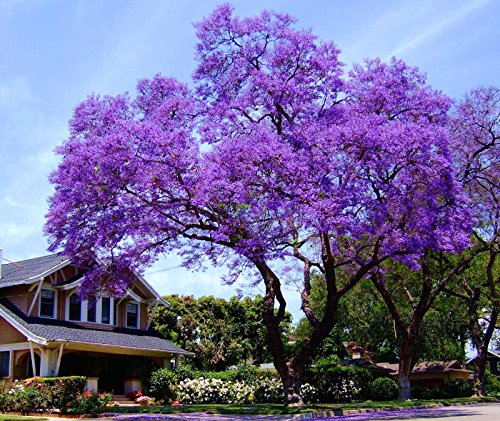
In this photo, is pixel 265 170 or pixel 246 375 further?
pixel 246 375

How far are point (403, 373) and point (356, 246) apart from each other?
31.0 ft

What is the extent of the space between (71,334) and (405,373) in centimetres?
1681

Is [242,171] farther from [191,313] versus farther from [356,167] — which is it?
[191,313]

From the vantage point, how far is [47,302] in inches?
1182

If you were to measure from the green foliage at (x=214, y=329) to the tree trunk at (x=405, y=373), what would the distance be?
50.6 ft

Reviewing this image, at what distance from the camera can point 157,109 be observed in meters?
22.5

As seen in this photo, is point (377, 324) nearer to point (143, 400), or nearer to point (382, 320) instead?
point (382, 320)

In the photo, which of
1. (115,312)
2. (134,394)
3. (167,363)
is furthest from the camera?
(167,363)

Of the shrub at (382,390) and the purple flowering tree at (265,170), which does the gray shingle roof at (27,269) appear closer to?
the purple flowering tree at (265,170)

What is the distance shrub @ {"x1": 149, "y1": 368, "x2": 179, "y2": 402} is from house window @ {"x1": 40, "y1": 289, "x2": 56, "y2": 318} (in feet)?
20.4

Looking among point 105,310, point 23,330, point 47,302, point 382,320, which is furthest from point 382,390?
point 23,330

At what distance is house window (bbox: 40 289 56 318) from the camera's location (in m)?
29.7

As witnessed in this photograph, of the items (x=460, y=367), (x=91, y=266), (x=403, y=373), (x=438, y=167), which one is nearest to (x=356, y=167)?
(x=438, y=167)

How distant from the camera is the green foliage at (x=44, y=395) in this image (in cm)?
2302
